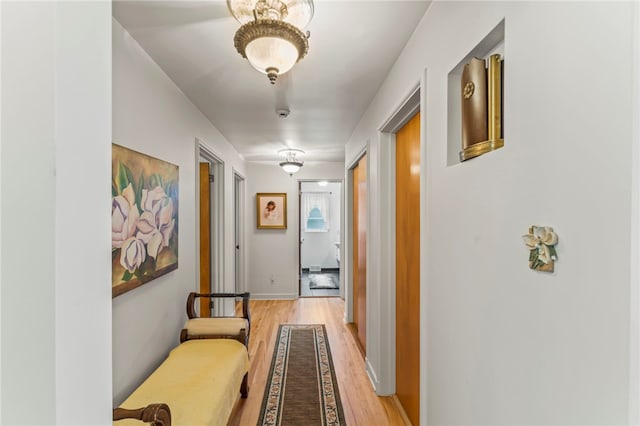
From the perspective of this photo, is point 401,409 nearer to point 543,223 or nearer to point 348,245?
point 543,223

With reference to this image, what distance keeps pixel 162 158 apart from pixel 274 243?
357 centimetres

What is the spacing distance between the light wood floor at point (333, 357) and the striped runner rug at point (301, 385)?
68 millimetres

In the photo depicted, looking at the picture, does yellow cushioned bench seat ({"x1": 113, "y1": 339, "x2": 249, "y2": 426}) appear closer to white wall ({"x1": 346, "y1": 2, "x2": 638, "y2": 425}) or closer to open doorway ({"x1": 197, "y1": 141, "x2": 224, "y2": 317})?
white wall ({"x1": 346, "y1": 2, "x2": 638, "y2": 425})

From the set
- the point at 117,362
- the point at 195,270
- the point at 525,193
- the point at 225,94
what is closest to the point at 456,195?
the point at 525,193

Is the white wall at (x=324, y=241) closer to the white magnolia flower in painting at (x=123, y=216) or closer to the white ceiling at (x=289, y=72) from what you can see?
the white ceiling at (x=289, y=72)

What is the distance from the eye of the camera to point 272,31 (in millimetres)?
1258

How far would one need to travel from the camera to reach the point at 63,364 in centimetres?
43

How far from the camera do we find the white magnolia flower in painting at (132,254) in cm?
163

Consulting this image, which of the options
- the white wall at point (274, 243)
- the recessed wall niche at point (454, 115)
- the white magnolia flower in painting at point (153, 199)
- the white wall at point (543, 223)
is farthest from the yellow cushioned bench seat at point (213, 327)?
the white wall at point (274, 243)

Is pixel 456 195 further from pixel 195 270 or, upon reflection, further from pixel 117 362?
pixel 195 270

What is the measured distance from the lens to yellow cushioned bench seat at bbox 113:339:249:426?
1513 millimetres

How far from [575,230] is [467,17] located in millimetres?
889

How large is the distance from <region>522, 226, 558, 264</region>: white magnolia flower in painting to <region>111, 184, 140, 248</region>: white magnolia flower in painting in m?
1.69

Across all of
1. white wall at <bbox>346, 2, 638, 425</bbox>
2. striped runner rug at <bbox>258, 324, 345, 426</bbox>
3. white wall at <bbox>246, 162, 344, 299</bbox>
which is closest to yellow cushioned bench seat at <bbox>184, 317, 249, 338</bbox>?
striped runner rug at <bbox>258, 324, 345, 426</bbox>
